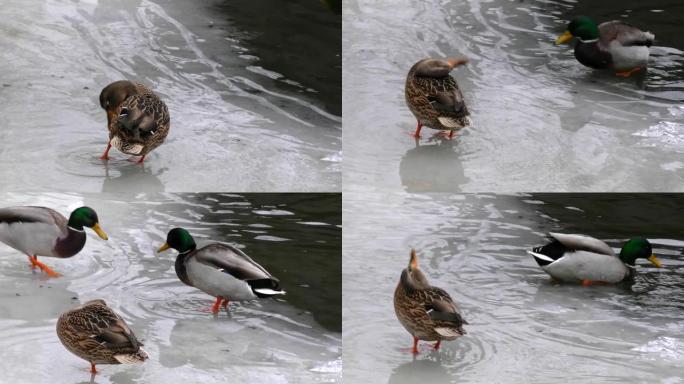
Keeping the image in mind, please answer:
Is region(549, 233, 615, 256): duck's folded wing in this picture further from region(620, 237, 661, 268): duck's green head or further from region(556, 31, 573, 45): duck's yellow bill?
region(556, 31, 573, 45): duck's yellow bill

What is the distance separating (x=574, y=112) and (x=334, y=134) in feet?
5.11

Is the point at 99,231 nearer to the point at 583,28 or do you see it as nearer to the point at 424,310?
the point at 424,310

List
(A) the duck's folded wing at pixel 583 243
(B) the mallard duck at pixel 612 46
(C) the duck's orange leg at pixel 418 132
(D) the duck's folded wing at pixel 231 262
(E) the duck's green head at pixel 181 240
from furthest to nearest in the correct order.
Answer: (B) the mallard duck at pixel 612 46
(C) the duck's orange leg at pixel 418 132
(A) the duck's folded wing at pixel 583 243
(E) the duck's green head at pixel 181 240
(D) the duck's folded wing at pixel 231 262

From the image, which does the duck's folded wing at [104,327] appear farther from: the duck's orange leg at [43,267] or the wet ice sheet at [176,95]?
the wet ice sheet at [176,95]

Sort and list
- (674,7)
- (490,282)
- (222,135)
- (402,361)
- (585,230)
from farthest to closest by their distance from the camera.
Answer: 1. (674,7)
2. (222,135)
3. (585,230)
4. (490,282)
5. (402,361)

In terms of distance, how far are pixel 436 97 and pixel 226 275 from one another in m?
1.91

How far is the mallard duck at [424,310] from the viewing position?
673 centimetres

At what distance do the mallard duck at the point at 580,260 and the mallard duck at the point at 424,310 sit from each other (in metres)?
1.01

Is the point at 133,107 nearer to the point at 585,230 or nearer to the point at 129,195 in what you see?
the point at 129,195

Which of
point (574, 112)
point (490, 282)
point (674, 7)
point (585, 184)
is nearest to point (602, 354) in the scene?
point (490, 282)

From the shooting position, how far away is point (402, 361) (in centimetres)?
689

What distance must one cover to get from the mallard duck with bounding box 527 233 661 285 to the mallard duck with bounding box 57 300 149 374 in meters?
2.30

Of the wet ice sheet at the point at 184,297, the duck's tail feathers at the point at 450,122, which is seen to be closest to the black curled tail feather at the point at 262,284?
the wet ice sheet at the point at 184,297

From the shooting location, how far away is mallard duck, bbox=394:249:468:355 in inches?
265
